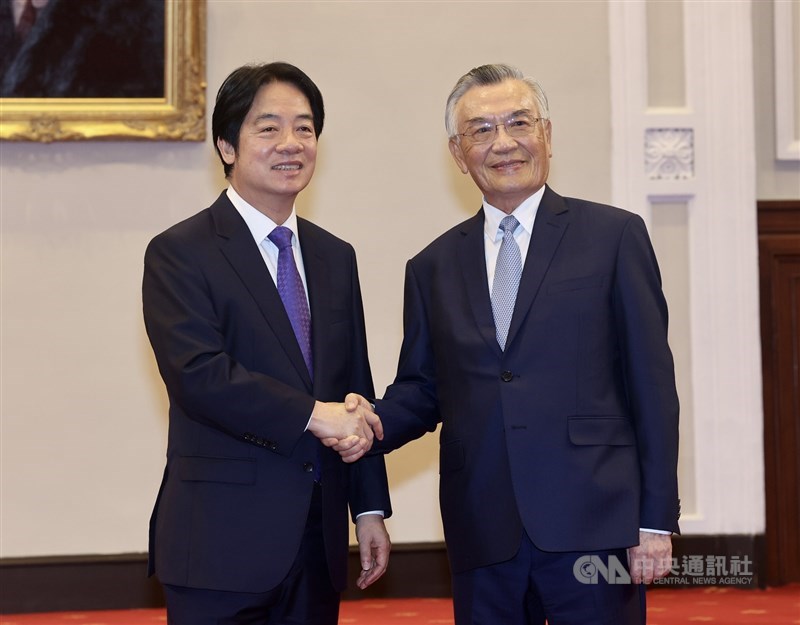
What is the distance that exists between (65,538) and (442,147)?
2.60m

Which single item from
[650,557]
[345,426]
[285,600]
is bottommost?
[285,600]

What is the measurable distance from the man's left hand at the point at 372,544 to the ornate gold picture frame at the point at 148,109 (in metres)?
2.67

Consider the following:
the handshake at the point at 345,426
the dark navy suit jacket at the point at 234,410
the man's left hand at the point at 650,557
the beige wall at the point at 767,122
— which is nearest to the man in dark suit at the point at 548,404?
the man's left hand at the point at 650,557

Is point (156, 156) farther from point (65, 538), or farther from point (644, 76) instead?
point (644, 76)

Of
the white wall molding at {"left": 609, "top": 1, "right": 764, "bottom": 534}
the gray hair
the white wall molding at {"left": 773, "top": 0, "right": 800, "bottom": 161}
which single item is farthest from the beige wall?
the gray hair

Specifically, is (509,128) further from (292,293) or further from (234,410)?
(234,410)

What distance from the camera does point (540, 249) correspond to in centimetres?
254

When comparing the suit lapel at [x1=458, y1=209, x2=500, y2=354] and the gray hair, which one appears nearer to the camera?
the suit lapel at [x1=458, y1=209, x2=500, y2=354]

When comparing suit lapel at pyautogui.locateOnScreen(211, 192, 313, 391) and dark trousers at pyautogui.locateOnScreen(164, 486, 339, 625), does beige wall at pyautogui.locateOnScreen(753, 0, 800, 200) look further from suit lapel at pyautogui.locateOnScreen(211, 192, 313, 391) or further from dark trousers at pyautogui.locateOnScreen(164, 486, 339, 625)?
dark trousers at pyautogui.locateOnScreen(164, 486, 339, 625)

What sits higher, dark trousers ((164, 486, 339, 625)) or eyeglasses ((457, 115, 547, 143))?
eyeglasses ((457, 115, 547, 143))

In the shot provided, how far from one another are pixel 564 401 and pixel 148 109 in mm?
3089

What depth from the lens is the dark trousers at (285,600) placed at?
235 centimetres

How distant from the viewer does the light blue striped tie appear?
251cm

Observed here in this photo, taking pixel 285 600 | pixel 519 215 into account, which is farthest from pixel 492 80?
pixel 285 600
